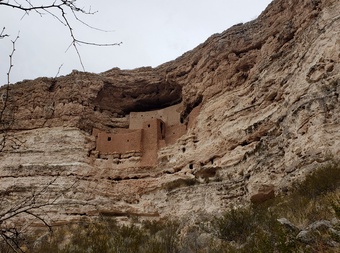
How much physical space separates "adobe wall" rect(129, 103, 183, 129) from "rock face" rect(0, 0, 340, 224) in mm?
325

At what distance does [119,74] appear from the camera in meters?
23.2

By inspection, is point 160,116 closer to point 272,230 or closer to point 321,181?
point 321,181

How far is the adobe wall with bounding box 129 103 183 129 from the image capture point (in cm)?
2141

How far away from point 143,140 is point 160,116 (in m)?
2.44

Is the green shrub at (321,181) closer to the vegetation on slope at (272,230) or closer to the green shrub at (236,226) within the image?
the vegetation on slope at (272,230)

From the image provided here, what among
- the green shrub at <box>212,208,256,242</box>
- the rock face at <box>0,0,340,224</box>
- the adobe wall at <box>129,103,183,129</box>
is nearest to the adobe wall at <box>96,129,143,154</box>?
the rock face at <box>0,0,340,224</box>

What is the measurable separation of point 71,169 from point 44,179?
118cm

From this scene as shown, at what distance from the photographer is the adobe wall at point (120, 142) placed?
1988cm

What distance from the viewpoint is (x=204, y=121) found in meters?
17.6

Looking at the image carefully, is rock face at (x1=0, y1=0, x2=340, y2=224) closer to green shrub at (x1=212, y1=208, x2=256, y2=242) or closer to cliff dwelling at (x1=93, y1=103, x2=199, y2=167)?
cliff dwelling at (x1=93, y1=103, x2=199, y2=167)

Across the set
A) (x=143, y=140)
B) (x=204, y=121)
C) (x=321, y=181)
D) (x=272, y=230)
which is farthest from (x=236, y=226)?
(x=143, y=140)

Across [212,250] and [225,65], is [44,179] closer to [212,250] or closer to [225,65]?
[225,65]

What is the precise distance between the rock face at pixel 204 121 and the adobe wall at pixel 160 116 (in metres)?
0.33

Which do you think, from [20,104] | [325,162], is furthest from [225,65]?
[20,104]
